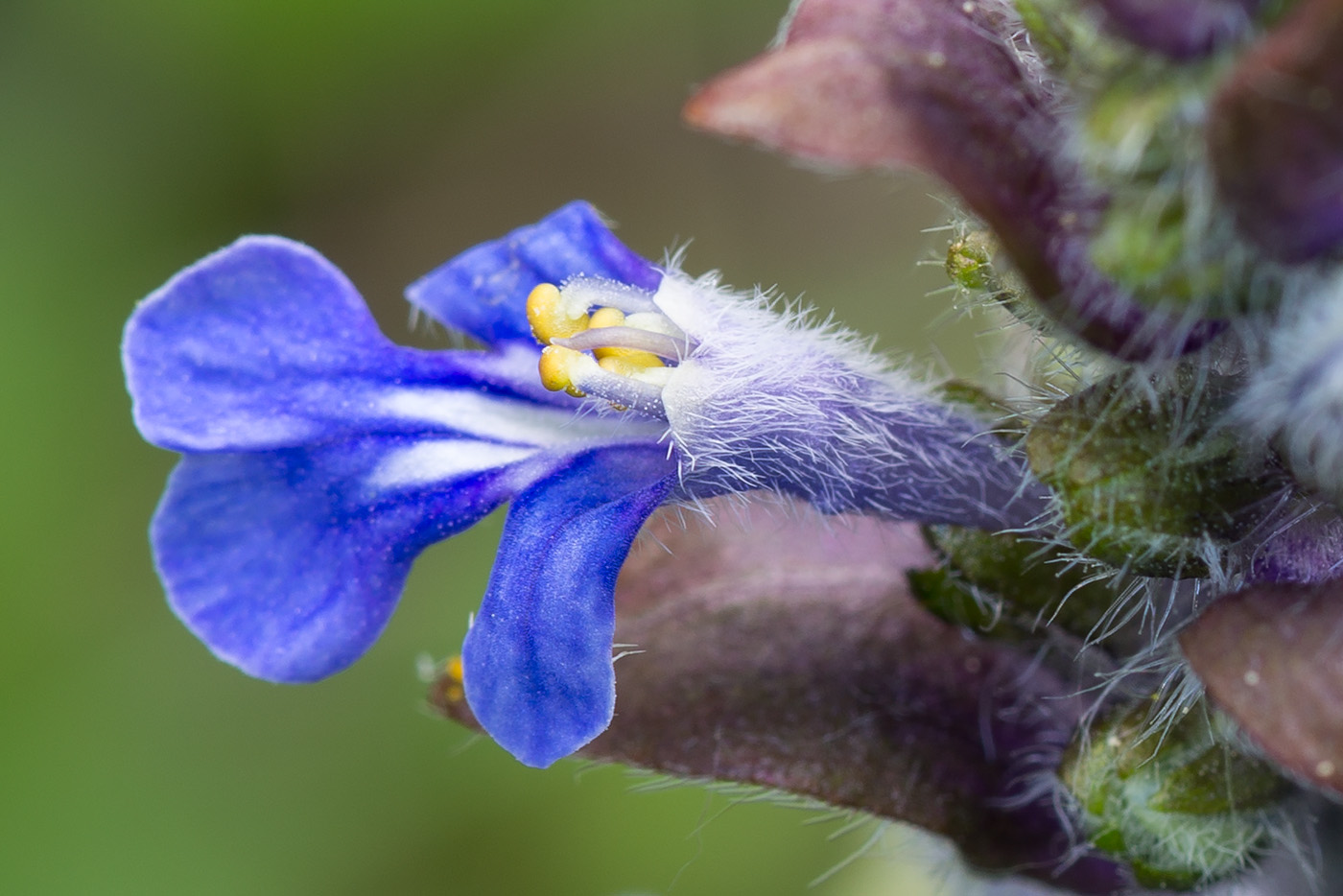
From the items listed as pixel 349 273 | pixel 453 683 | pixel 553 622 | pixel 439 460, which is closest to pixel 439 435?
pixel 439 460

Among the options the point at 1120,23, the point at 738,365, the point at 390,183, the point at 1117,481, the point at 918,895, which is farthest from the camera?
the point at 390,183

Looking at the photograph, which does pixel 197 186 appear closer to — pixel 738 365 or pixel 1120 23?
pixel 738 365

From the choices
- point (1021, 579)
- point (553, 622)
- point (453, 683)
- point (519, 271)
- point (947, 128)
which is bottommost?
point (453, 683)

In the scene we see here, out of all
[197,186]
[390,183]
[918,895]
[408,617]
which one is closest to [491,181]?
[390,183]

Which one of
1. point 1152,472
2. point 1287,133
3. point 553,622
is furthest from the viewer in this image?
point 553,622

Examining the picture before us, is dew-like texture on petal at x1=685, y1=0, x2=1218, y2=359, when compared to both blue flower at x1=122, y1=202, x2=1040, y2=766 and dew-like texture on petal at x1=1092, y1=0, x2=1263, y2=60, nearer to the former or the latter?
dew-like texture on petal at x1=1092, y1=0, x2=1263, y2=60

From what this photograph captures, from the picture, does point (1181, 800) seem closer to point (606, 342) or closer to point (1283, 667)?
point (1283, 667)

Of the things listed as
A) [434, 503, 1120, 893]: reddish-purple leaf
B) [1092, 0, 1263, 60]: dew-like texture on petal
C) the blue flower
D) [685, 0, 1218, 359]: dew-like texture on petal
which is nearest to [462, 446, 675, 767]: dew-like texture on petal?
the blue flower
